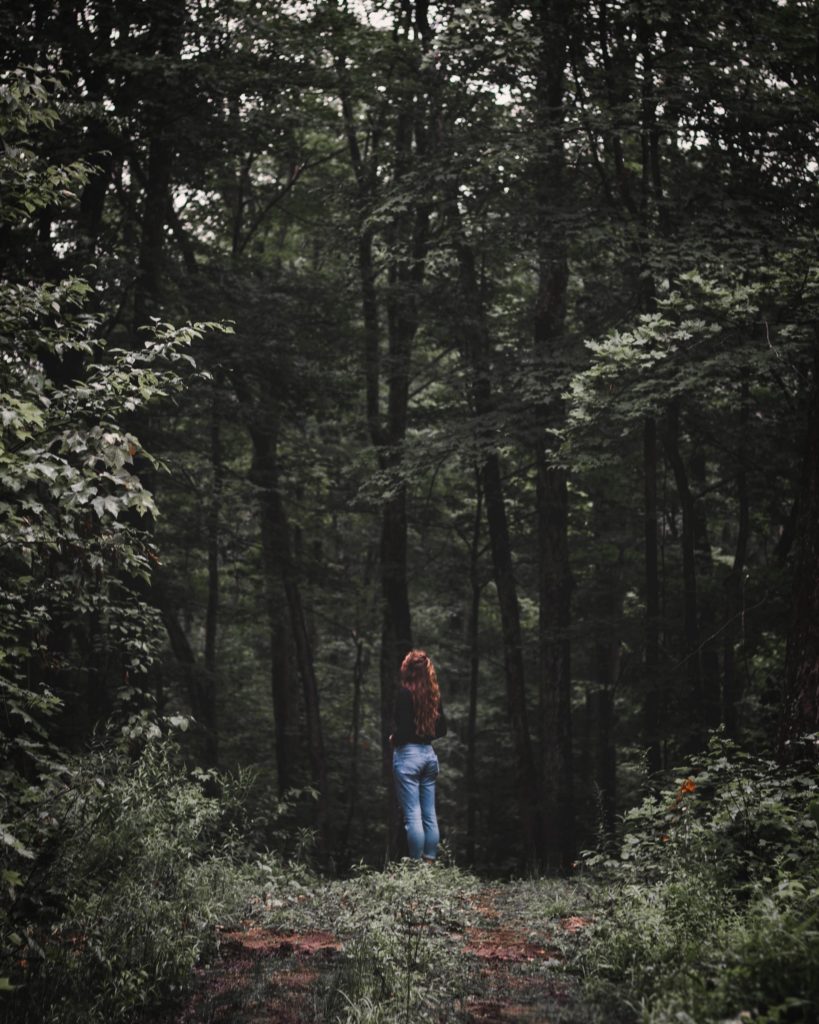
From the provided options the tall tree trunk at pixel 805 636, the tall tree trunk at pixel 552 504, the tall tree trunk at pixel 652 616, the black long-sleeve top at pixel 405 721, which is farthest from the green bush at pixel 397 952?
the tall tree trunk at pixel 552 504

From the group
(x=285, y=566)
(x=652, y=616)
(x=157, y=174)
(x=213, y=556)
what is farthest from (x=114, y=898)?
(x=213, y=556)

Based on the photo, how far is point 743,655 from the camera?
468 inches

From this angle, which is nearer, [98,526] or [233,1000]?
[233,1000]

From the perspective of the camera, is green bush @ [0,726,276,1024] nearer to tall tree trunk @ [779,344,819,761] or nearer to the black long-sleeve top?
the black long-sleeve top

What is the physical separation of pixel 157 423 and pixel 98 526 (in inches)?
420

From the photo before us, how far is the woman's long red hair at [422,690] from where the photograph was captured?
984 centimetres

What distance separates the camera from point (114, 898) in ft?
18.6

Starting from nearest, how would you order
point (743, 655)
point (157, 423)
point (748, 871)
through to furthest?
point (748, 871) < point (743, 655) < point (157, 423)

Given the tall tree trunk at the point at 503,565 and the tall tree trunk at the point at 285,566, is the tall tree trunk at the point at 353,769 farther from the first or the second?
the tall tree trunk at the point at 503,565

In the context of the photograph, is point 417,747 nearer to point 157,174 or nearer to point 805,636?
point 805,636

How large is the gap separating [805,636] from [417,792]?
467cm

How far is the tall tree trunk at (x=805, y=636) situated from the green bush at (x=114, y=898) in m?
4.21

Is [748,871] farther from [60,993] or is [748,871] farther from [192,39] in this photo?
[192,39]

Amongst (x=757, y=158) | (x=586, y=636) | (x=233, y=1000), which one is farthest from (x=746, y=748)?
(x=233, y=1000)
